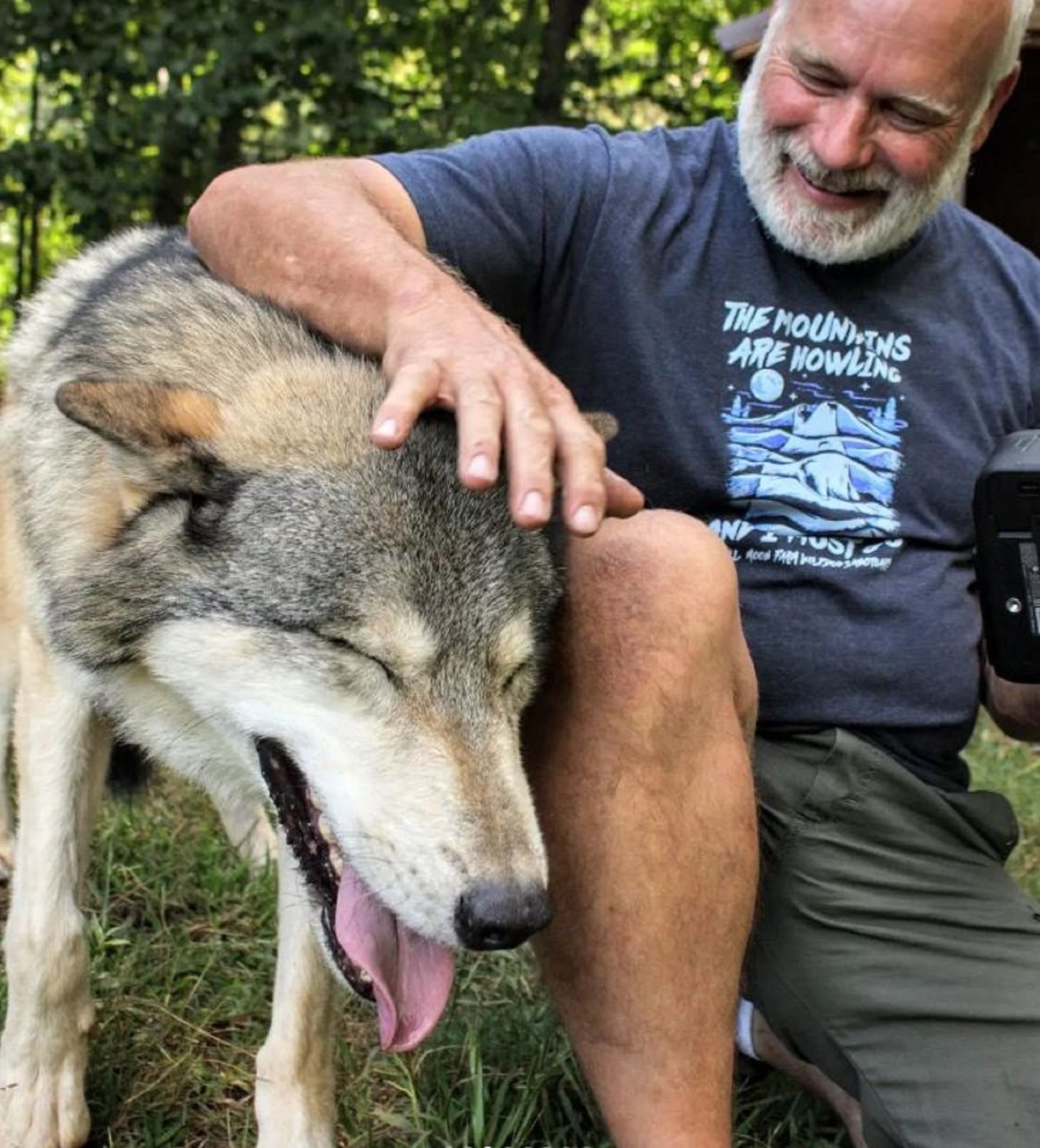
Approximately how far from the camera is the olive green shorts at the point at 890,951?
7.62 feet

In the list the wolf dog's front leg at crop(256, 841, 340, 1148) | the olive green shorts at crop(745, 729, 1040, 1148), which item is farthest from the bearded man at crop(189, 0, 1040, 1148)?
the wolf dog's front leg at crop(256, 841, 340, 1148)

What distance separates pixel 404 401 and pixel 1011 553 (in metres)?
1.16

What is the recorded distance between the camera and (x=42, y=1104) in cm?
221

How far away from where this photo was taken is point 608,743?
195cm

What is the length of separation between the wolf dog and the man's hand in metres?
0.21

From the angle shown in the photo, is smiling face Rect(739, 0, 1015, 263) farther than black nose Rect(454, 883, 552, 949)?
Yes

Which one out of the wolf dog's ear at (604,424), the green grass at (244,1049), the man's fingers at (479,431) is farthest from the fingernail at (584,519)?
the green grass at (244,1049)

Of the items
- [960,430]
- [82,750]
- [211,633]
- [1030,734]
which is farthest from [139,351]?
[1030,734]

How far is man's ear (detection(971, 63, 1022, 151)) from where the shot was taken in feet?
9.50

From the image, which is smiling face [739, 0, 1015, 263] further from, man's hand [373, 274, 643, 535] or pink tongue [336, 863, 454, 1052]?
pink tongue [336, 863, 454, 1052]

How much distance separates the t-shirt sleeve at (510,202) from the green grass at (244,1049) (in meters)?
1.34

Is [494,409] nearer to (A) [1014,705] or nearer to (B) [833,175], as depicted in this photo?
(B) [833,175]

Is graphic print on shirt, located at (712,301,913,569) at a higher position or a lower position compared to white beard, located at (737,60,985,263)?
lower

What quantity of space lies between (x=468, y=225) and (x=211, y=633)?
88 cm
